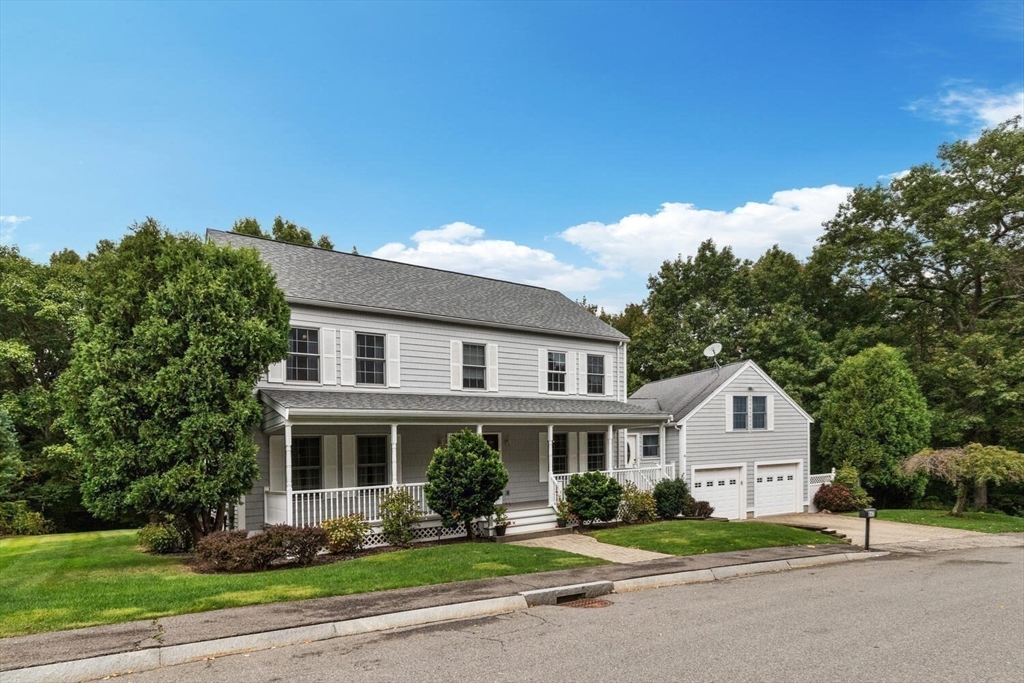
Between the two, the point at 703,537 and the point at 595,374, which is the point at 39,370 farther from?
the point at 703,537

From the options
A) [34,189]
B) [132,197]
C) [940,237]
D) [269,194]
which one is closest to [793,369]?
[940,237]

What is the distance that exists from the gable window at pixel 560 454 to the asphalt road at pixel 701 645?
33.4ft

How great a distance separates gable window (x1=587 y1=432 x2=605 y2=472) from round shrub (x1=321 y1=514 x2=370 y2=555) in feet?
29.9

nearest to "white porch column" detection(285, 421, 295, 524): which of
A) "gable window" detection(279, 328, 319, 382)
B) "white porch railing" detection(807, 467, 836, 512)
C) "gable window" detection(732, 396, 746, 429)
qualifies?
"gable window" detection(279, 328, 319, 382)

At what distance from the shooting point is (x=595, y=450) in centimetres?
2130

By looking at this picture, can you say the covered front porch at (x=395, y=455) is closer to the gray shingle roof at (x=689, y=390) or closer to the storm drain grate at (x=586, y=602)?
the gray shingle roof at (x=689, y=390)

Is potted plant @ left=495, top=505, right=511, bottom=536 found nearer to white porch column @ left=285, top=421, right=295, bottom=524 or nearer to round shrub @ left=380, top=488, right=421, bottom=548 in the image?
round shrub @ left=380, top=488, right=421, bottom=548

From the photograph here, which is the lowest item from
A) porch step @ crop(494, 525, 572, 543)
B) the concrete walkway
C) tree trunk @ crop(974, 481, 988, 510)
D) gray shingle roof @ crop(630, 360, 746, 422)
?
tree trunk @ crop(974, 481, 988, 510)

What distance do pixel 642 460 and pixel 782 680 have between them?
1758 cm

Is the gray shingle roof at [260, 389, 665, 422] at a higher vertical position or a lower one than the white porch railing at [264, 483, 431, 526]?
higher

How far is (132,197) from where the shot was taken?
19172mm

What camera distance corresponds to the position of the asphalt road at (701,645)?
608cm

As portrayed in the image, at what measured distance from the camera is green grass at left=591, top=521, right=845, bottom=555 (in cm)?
1399

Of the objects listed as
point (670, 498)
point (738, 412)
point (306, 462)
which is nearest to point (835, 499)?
point (738, 412)
